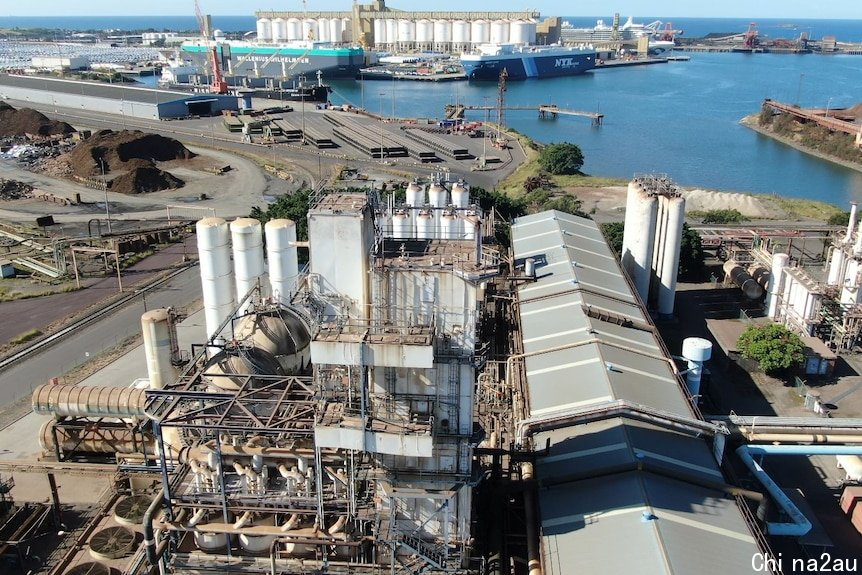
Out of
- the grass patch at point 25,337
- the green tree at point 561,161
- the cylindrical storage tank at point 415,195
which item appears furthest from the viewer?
the green tree at point 561,161

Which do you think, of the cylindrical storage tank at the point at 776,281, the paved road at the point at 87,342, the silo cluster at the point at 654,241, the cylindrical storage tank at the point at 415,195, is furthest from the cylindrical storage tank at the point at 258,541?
the cylindrical storage tank at the point at 776,281

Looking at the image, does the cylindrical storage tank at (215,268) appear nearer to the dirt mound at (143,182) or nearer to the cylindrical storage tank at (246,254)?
the cylindrical storage tank at (246,254)

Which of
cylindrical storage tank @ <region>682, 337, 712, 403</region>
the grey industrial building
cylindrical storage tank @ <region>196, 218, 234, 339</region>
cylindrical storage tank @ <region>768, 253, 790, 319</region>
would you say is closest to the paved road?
cylindrical storage tank @ <region>196, 218, 234, 339</region>

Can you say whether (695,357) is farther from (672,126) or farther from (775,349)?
(672,126)

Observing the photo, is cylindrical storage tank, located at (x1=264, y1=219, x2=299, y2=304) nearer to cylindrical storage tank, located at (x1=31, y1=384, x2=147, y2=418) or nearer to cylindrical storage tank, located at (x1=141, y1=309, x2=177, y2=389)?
cylindrical storage tank, located at (x1=141, y1=309, x2=177, y2=389)

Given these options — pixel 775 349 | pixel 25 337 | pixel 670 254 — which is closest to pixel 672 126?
pixel 670 254

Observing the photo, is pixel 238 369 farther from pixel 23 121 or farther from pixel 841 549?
pixel 23 121
